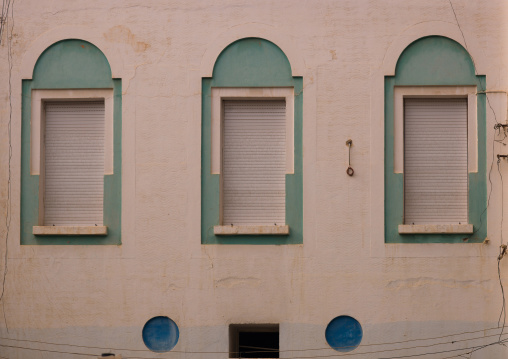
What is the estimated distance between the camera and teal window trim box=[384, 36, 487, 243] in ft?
47.2

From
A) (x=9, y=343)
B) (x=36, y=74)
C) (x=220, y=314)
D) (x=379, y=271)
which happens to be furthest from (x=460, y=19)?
(x=9, y=343)

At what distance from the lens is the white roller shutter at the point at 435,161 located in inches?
576

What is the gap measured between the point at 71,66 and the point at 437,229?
22.2 feet

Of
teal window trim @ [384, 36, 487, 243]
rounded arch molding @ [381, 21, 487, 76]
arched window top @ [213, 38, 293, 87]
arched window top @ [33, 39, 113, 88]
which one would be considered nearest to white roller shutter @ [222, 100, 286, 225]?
arched window top @ [213, 38, 293, 87]

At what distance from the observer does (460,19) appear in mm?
14562

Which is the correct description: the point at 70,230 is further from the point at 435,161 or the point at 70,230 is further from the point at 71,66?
the point at 435,161

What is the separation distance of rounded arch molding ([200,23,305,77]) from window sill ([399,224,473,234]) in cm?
335

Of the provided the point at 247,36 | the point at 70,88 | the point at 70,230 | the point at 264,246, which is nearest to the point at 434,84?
the point at 247,36

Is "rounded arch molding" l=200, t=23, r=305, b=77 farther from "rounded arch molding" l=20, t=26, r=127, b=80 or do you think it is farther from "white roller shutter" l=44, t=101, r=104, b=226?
"white roller shutter" l=44, t=101, r=104, b=226

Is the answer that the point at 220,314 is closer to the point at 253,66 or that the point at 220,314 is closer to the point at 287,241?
the point at 287,241

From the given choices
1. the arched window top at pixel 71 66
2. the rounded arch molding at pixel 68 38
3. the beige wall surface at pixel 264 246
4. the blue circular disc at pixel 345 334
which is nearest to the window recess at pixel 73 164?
the arched window top at pixel 71 66

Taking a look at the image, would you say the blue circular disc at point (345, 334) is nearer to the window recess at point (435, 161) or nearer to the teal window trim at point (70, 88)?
the window recess at point (435, 161)

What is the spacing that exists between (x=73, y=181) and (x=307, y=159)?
160 inches

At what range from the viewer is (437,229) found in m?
14.3
